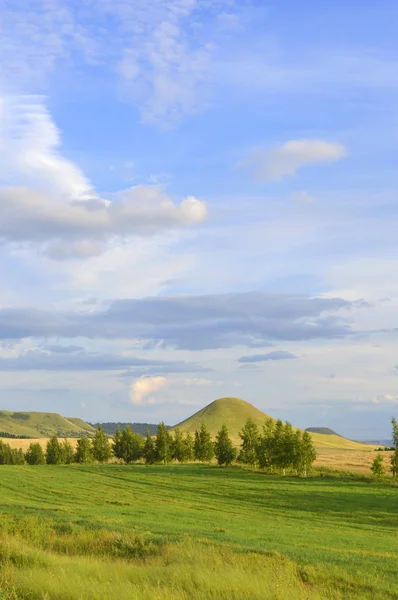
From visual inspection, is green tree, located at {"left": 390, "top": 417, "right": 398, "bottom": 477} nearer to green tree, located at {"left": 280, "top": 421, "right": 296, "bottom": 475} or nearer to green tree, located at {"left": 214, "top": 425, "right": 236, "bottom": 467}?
green tree, located at {"left": 280, "top": 421, "right": 296, "bottom": 475}

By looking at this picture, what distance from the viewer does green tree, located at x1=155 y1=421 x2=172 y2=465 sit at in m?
130

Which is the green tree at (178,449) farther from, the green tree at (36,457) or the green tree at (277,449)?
the green tree at (36,457)

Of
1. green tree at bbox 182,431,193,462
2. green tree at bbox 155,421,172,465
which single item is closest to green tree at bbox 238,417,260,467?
green tree at bbox 182,431,193,462

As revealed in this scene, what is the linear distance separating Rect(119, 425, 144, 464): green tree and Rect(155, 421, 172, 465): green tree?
6083mm

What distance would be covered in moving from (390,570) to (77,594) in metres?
10.7

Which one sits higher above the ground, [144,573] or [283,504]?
[144,573]

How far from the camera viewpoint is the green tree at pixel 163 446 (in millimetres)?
130375

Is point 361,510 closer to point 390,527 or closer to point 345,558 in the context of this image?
point 390,527

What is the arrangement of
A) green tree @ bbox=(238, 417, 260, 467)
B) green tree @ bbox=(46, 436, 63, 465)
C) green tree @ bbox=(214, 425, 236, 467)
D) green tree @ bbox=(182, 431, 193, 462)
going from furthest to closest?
green tree @ bbox=(46, 436, 63, 465), green tree @ bbox=(182, 431, 193, 462), green tree @ bbox=(214, 425, 236, 467), green tree @ bbox=(238, 417, 260, 467)

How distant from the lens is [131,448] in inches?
5418

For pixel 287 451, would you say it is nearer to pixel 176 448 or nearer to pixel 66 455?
pixel 176 448

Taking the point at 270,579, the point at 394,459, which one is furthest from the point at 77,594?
the point at 394,459

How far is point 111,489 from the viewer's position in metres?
71.6

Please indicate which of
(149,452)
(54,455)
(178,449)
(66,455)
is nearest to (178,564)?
(149,452)
